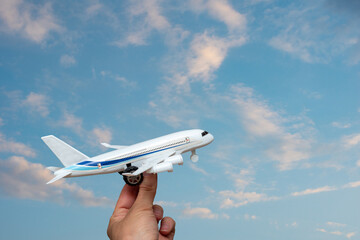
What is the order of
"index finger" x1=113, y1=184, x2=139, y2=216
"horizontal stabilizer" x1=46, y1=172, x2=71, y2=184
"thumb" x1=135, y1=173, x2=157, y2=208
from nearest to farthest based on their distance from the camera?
1. "thumb" x1=135, y1=173, x2=157, y2=208
2. "horizontal stabilizer" x1=46, y1=172, x2=71, y2=184
3. "index finger" x1=113, y1=184, x2=139, y2=216

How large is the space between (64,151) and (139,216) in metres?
7.79

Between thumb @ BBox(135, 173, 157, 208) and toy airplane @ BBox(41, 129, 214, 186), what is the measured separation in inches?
20.4

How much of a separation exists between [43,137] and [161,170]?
971 cm

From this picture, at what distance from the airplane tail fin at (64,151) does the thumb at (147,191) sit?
5235 millimetres

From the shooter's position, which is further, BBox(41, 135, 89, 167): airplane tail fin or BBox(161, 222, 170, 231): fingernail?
BBox(41, 135, 89, 167): airplane tail fin

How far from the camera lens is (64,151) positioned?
22.6m

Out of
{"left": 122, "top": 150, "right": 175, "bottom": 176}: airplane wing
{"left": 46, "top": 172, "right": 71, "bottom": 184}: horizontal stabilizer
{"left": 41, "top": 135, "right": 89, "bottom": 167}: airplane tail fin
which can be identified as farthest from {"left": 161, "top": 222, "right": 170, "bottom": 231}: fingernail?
{"left": 46, "top": 172, "right": 71, "bottom": 184}: horizontal stabilizer

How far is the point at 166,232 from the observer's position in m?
21.8

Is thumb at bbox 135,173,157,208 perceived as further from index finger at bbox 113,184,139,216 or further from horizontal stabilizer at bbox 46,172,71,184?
horizontal stabilizer at bbox 46,172,71,184

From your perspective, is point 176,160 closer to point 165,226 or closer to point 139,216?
point 139,216

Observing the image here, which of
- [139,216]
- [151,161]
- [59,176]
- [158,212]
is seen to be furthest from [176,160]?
[59,176]

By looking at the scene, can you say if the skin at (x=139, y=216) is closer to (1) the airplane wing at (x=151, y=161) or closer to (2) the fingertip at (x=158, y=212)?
(2) the fingertip at (x=158, y=212)

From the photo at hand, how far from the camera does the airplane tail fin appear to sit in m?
22.3

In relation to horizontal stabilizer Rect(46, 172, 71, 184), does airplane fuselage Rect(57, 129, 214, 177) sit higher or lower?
higher
